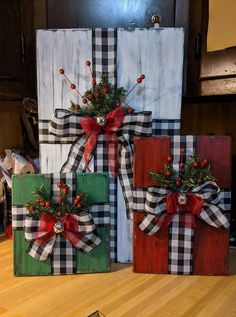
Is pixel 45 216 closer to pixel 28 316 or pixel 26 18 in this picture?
pixel 28 316

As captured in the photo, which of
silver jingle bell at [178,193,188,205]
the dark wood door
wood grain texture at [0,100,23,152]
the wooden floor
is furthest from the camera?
wood grain texture at [0,100,23,152]

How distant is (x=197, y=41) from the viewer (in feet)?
2.84

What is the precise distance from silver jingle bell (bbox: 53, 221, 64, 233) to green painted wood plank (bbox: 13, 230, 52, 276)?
88 millimetres

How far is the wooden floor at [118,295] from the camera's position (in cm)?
62

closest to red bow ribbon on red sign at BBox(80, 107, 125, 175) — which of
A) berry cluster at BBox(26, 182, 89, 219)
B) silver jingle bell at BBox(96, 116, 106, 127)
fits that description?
silver jingle bell at BBox(96, 116, 106, 127)

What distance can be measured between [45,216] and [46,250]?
8cm

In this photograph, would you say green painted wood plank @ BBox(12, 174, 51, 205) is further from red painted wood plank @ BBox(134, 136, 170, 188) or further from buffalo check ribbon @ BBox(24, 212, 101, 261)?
red painted wood plank @ BBox(134, 136, 170, 188)

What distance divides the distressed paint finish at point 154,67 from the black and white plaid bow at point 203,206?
0.66ft

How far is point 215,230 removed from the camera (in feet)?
2.52

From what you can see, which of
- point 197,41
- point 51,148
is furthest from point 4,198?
point 197,41

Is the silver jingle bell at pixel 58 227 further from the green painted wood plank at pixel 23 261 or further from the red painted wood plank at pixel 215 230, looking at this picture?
the red painted wood plank at pixel 215 230

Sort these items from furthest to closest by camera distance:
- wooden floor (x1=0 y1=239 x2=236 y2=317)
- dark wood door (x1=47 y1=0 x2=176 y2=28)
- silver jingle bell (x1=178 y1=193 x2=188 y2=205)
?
1. dark wood door (x1=47 y1=0 x2=176 y2=28)
2. silver jingle bell (x1=178 y1=193 x2=188 y2=205)
3. wooden floor (x1=0 y1=239 x2=236 y2=317)

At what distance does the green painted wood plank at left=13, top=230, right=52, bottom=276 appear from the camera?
77cm

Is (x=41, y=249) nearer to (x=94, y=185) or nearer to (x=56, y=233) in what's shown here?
(x=56, y=233)
